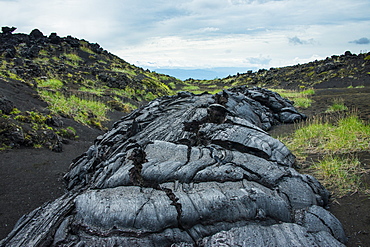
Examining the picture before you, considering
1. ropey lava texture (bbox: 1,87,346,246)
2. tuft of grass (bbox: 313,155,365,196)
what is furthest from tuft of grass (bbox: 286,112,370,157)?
ropey lava texture (bbox: 1,87,346,246)

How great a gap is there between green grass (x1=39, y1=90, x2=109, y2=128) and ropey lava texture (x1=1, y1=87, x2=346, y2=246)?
8.79 meters

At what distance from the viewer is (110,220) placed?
3.46 meters

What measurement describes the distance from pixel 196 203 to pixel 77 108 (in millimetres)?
14136

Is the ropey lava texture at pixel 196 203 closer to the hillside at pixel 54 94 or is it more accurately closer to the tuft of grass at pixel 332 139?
the tuft of grass at pixel 332 139

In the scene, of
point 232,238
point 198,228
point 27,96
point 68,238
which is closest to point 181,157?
point 198,228

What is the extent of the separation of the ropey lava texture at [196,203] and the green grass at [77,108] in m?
8.79

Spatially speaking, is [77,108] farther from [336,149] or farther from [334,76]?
[334,76]

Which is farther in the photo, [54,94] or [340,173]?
[54,94]

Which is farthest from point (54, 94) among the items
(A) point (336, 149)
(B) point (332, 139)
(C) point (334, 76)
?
(C) point (334, 76)

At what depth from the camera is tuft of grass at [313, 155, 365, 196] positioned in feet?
16.6

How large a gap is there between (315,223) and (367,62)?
34747 mm

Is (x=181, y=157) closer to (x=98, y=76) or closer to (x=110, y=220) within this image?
(x=110, y=220)

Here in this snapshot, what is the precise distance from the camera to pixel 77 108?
15828mm

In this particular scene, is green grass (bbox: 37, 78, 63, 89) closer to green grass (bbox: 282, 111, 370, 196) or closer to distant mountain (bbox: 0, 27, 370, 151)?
distant mountain (bbox: 0, 27, 370, 151)
